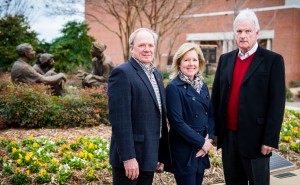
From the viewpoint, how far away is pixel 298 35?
20.0 m

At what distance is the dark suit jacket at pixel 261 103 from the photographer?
316 cm

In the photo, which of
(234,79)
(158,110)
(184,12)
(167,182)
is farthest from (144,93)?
(184,12)

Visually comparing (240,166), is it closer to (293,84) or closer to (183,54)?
(183,54)

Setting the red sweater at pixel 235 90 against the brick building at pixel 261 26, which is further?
the brick building at pixel 261 26

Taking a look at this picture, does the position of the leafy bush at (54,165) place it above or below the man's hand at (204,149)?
below

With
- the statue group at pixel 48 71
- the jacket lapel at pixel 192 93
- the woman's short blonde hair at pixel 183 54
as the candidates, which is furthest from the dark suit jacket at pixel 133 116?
the statue group at pixel 48 71

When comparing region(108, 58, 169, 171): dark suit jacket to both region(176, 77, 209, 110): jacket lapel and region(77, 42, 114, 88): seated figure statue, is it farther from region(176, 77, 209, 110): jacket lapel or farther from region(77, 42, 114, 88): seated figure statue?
region(77, 42, 114, 88): seated figure statue

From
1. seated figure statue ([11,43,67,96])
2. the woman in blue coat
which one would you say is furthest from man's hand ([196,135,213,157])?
seated figure statue ([11,43,67,96])

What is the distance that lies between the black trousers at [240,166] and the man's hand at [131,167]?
118cm

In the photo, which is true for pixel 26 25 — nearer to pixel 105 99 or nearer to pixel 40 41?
pixel 40 41

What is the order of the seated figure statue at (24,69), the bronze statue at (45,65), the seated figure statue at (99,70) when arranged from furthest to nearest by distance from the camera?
1. the seated figure statue at (99,70)
2. the bronze statue at (45,65)
3. the seated figure statue at (24,69)

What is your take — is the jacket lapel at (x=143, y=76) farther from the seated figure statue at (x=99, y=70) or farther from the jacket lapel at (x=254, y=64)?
the seated figure statue at (x=99, y=70)

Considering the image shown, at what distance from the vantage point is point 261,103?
3.23m

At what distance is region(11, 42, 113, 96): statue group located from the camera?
24.9 feet
